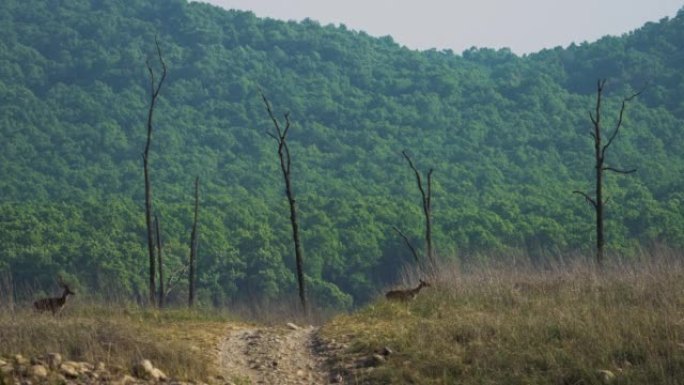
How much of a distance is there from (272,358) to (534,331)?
3.29m

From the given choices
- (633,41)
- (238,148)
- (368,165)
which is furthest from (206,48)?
(633,41)

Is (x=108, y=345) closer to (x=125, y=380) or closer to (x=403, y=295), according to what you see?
(x=125, y=380)

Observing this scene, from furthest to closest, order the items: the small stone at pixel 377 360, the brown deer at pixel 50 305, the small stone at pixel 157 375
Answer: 1. the brown deer at pixel 50 305
2. the small stone at pixel 377 360
3. the small stone at pixel 157 375

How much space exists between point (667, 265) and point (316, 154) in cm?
7937

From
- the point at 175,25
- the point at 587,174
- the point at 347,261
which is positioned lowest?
the point at 347,261

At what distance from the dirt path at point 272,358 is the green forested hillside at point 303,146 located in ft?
90.8

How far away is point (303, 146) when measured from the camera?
9675cm

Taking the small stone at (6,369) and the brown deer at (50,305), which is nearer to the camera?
the small stone at (6,369)

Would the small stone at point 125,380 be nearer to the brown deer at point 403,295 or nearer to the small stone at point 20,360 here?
the small stone at point 20,360

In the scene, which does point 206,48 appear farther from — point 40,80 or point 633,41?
point 633,41

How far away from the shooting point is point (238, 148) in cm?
9519

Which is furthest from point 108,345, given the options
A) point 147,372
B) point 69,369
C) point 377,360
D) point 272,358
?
point 377,360

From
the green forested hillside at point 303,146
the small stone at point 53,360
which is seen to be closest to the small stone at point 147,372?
the small stone at point 53,360

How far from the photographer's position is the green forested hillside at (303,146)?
2451 inches
